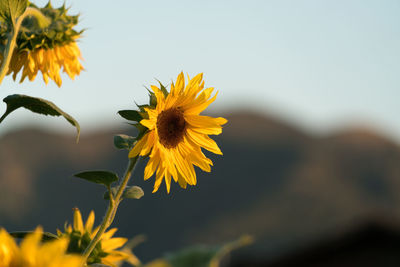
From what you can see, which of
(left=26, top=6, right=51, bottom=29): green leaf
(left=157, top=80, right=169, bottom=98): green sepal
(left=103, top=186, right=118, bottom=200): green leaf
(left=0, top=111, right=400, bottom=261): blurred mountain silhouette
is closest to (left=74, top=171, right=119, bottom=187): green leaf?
(left=103, top=186, right=118, bottom=200): green leaf

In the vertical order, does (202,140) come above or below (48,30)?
below

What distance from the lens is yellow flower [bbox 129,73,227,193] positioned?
1.18m

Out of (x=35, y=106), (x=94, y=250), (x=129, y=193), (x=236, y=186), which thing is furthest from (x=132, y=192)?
(x=236, y=186)

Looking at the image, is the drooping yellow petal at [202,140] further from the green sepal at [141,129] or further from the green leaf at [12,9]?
the green leaf at [12,9]

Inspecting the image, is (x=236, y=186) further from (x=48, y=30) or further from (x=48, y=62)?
(x=48, y=30)

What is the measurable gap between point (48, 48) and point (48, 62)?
0.23 feet

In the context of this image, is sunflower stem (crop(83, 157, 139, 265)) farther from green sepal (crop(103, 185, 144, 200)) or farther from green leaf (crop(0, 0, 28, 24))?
green leaf (crop(0, 0, 28, 24))

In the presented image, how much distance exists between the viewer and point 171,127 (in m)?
1.31

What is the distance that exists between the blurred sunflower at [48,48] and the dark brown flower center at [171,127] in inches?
14.3

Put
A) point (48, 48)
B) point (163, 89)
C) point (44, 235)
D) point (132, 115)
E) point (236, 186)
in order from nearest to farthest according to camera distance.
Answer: point (44, 235), point (132, 115), point (163, 89), point (48, 48), point (236, 186)

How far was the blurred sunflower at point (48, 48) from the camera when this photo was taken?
1365 mm

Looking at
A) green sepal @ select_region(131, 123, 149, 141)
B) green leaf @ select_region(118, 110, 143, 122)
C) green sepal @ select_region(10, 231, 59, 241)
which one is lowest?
green sepal @ select_region(10, 231, 59, 241)

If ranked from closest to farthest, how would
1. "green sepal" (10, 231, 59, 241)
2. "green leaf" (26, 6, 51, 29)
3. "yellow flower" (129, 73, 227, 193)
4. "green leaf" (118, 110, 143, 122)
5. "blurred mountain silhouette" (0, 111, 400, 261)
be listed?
"green sepal" (10, 231, 59, 241) < "green leaf" (118, 110, 143, 122) < "yellow flower" (129, 73, 227, 193) < "green leaf" (26, 6, 51, 29) < "blurred mountain silhouette" (0, 111, 400, 261)

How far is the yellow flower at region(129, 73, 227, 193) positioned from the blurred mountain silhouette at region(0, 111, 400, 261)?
49.1 metres
